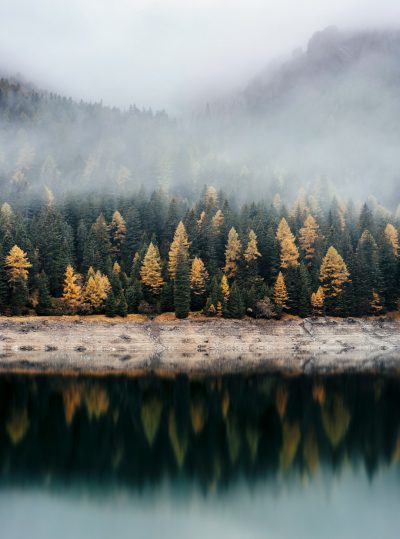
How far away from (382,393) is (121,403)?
22.4 metres

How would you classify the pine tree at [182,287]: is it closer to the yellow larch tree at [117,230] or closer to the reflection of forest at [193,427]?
the yellow larch tree at [117,230]

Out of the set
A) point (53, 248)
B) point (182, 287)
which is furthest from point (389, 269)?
point (53, 248)

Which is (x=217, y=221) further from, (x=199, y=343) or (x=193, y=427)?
(x=193, y=427)

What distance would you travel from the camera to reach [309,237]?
9850cm

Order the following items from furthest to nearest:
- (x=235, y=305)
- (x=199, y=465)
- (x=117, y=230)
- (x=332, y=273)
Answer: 1. (x=117, y=230)
2. (x=332, y=273)
3. (x=235, y=305)
4. (x=199, y=465)

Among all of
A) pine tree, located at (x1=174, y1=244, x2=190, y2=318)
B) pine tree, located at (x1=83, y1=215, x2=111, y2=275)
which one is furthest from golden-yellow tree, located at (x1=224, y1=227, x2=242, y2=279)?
pine tree, located at (x1=83, y1=215, x2=111, y2=275)

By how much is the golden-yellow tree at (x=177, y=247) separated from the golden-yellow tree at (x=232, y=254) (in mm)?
7427

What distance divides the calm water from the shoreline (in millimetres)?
17769

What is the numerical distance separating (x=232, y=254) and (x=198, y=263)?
8230mm

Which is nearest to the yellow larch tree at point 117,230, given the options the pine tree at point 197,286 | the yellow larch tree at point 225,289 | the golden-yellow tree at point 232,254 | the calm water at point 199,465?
the golden-yellow tree at point 232,254

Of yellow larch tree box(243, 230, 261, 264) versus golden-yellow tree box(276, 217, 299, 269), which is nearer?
yellow larch tree box(243, 230, 261, 264)

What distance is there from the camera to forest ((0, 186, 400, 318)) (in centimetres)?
7931

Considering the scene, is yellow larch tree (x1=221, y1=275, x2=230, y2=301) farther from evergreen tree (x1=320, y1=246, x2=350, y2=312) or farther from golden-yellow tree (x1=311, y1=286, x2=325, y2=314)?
evergreen tree (x1=320, y1=246, x2=350, y2=312)

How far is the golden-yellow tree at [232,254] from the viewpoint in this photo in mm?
90875
